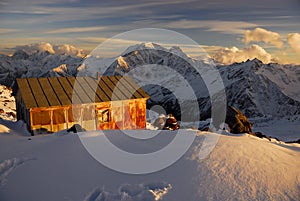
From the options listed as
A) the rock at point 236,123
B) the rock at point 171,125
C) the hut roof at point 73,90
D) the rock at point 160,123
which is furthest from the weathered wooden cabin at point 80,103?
the rock at point 236,123

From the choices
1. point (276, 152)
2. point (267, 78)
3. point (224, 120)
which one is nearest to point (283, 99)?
point (267, 78)

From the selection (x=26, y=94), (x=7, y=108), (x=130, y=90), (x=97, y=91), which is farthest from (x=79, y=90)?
(x=7, y=108)

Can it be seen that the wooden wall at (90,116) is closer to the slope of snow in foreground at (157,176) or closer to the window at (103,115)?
the window at (103,115)

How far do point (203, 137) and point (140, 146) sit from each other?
2408mm

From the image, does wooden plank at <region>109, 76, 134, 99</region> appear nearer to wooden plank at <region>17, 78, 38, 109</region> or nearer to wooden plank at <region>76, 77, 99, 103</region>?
wooden plank at <region>76, 77, 99, 103</region>

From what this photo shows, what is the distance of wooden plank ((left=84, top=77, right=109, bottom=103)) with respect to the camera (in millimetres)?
17080

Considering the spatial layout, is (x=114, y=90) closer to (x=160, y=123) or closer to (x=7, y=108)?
(x=160, y=123)

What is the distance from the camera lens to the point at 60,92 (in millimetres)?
16922

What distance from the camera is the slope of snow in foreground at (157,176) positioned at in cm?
612

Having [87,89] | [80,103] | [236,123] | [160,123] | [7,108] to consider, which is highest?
[87,89]

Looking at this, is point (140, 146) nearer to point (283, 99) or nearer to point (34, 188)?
point (34, 188)

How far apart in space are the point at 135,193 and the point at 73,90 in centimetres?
1277

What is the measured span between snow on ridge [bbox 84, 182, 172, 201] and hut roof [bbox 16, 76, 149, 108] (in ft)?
35.2

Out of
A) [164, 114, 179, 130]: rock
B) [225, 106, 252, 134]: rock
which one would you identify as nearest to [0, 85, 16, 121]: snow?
[164, 114, 179, 130]: rock
